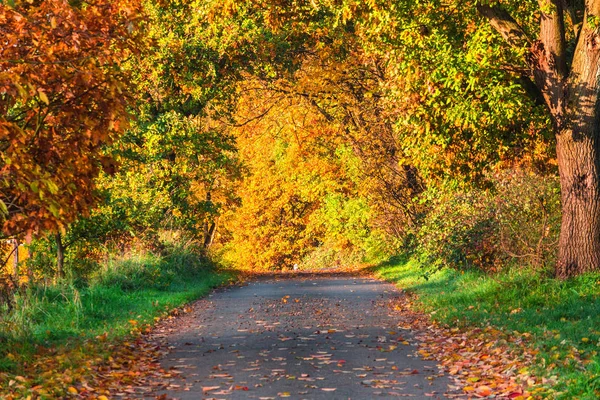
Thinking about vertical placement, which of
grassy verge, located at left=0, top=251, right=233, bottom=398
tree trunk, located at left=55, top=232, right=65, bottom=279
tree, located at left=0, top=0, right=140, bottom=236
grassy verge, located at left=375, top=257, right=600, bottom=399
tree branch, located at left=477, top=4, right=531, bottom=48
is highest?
tree branch, located at left=477, top=4, right=531, bottom=48

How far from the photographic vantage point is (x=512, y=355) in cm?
1112

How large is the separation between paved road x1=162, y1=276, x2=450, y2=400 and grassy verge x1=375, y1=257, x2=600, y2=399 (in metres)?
1.15

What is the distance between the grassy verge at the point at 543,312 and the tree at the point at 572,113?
795 mm

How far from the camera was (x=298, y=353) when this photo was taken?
12.6 meters

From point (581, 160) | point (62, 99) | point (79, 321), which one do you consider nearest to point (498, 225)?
point (581, 160)

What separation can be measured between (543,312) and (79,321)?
25.4ft

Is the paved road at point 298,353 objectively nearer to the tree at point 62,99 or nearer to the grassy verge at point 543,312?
the grassy verge at point 543,312

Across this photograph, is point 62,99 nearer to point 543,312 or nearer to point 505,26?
point 543,312

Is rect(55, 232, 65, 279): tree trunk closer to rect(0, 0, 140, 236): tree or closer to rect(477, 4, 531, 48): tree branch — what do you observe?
rect(0, 0, 140, 236): tree

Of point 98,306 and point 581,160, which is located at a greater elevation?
point 581,160

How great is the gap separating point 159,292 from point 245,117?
62.0ft

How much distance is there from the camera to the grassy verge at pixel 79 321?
33.5ft

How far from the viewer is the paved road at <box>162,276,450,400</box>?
9.89 metres

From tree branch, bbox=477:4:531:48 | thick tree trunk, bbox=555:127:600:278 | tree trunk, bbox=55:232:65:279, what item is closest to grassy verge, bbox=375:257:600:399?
thick tree trunk, bbox=555:127:600:278
